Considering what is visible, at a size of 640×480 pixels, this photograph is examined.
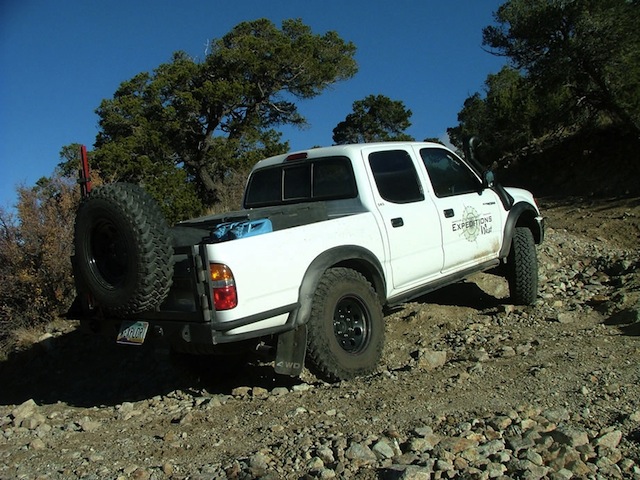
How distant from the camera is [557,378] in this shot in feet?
14.2

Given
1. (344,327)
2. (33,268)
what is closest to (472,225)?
(344,327)

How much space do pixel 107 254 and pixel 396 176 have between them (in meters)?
2.70

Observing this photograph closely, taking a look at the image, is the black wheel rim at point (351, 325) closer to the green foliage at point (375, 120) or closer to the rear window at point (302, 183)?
the rear window at point (302, 183)

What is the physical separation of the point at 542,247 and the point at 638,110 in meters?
7.21

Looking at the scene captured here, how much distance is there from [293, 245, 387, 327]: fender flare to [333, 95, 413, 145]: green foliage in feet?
88.5

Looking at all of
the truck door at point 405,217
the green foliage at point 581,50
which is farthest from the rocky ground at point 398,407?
the green foliage at point 581,50

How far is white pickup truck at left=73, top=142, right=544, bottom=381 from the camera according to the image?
4.10 meters

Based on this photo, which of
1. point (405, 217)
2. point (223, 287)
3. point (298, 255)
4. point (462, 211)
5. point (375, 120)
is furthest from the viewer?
point (375, 120)

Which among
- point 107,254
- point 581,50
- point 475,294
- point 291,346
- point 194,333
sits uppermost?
point 581,50

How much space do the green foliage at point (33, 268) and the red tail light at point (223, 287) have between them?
18.1ft

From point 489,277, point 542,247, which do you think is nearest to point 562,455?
point 489,277

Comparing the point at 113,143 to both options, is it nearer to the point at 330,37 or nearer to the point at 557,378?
the point at 330,37

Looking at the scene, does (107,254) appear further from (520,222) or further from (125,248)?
(520,222)

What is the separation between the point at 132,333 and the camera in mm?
4457
